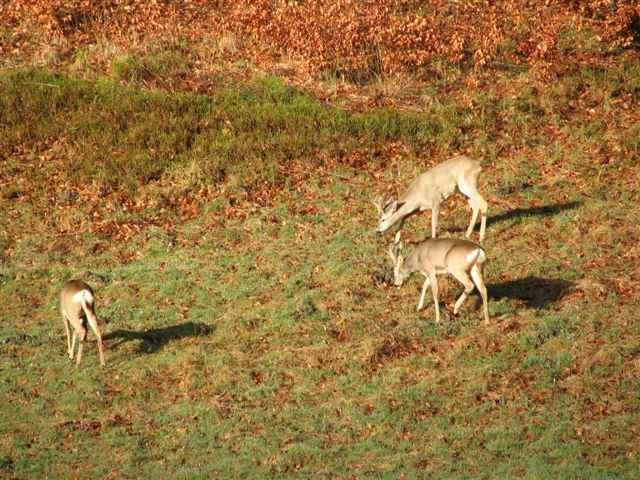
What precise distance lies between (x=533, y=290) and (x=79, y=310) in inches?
296

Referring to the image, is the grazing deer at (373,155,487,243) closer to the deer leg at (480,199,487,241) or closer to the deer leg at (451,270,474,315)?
the deer leg at (480,199,487,241)

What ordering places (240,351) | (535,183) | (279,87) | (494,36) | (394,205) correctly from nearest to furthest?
(240,351)
(394,205)
(535,183)
(279,87)
(494,36)

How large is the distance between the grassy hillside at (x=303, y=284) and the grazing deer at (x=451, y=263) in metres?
0.51

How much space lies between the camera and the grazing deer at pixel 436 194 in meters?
20.6

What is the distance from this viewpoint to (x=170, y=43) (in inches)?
1218

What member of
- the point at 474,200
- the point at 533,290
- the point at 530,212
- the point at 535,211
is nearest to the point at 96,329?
the point at 533,290

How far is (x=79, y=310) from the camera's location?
1731 centimetres

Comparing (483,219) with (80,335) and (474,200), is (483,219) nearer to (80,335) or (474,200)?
(474,200)

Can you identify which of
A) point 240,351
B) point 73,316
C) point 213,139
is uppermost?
point 213,139

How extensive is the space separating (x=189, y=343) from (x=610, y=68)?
16.7 meters

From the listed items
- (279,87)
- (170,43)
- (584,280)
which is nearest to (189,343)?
(584,280)

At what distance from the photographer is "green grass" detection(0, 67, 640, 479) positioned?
1455 cm

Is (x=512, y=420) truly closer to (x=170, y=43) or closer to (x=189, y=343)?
(x=189, y=343)

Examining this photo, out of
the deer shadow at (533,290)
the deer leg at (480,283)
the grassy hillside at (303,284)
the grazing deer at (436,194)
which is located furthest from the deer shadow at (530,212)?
the deer leg at (480,283)
